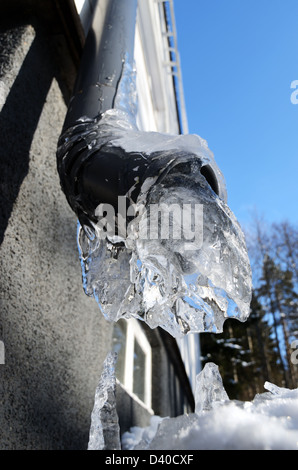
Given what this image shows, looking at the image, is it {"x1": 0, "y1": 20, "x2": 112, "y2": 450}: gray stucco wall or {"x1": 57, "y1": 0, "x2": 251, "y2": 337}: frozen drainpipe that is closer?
{"x1": 57, "y1": 0, "x2": 251, "y2": 337}: frozen drainpipe

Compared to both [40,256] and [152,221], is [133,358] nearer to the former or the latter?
[40,256]

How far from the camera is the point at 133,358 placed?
358 cm

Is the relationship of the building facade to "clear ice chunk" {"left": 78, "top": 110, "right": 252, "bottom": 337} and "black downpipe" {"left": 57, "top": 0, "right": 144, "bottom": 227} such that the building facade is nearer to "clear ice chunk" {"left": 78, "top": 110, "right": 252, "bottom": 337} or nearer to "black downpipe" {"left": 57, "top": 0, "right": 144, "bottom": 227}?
"black downpipe" {"left": 57, "top": 0, "right": 144, "bottom": 227}

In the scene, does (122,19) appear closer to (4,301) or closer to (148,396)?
(4,301)

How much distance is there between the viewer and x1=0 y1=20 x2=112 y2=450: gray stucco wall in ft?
4.09

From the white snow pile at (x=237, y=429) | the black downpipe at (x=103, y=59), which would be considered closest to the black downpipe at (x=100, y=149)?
the black downpipe at (x=103, y=59)

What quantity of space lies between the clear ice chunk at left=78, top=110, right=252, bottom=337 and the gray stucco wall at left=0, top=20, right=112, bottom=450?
420 mm

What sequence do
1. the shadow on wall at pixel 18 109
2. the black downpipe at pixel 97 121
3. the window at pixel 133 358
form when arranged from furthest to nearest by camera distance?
the window at pixel 133 358, the shadow on wall at pixel 18 109, the black downpipe at pixel 97 121

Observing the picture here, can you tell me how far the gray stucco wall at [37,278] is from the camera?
1.25 metres

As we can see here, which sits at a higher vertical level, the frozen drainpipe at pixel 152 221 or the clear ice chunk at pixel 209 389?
the frozen drainpipe at pixel 152 221

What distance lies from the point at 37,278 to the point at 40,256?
0.11m

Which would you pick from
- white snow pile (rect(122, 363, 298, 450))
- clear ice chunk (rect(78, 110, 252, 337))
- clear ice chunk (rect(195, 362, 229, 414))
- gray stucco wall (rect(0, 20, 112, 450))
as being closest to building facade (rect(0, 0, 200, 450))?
gray stucco wall (rect(0, 20, 112, 450))

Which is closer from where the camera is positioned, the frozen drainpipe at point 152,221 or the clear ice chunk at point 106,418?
the clear ice chunk at point 106,418

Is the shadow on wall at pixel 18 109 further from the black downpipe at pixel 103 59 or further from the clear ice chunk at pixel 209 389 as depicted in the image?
the clear ice chunk at pixel 209 389
